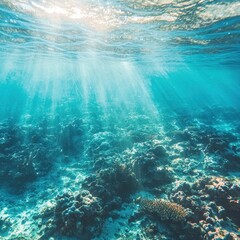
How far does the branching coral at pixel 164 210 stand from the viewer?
7.38 metres

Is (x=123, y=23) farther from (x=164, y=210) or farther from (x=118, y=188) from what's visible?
(x=164, y=210)

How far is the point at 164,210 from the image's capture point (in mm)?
7648

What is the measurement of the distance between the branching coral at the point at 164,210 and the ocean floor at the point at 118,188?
38 mm

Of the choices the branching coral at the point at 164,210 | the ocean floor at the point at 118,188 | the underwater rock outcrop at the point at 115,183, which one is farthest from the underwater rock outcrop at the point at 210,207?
the underwater rock outcrop at the point at 115,183

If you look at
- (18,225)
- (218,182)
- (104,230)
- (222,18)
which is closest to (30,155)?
(18,225)

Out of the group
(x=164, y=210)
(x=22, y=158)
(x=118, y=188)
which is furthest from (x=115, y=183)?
(x=22, y=158)

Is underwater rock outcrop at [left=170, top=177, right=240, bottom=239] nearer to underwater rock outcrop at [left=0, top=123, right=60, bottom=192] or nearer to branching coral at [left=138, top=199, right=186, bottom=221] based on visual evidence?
branching coral at [left=138, top=199, right=186, bottom=221]

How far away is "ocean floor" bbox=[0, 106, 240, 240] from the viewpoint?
23.7ft

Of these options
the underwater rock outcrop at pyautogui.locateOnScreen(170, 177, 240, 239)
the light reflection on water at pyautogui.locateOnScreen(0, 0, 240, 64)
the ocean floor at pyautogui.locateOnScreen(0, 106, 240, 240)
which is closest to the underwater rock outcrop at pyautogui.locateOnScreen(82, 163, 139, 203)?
the ocean floor at pyautogui.locateOnScreen(0, 106, 240, 240)

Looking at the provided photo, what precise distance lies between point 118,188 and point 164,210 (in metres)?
2.59

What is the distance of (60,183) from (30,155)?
293 centimetres

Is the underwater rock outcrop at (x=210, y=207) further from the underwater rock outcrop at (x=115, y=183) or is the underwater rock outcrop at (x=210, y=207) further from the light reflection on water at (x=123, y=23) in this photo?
the light reflection on water at (x=123, y=23)

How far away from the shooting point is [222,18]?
14391mm

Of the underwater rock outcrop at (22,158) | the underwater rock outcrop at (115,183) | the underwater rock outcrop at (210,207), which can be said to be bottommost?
the underwater rock outcrop at (210,207)
